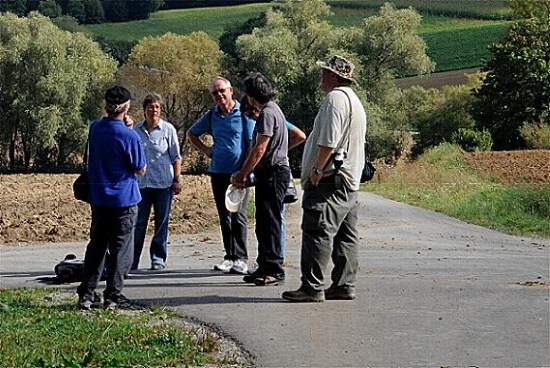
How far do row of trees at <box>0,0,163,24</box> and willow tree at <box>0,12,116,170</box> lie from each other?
5.68 m

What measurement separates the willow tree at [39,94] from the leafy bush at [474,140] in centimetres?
1941

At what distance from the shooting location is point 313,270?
8742 mm

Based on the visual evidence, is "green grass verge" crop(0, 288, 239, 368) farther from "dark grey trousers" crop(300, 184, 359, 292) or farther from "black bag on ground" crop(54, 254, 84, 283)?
"black bag on ground" crop(54, 254, 84, 283)

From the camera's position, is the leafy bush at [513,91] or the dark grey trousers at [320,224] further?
the leafy bush at [513,91]

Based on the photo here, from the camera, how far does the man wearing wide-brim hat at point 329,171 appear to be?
8672 mm

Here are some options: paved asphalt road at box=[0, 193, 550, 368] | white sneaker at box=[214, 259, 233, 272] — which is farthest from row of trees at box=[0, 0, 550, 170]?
white sneaker at box=[214, 259, 233, 272]

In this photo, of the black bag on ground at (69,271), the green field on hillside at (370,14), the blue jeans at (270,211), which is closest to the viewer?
the blue jeans at (270,211)

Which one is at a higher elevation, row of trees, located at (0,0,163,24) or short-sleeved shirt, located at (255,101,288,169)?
short-sleeved shirt, located at (255,101,288,169)

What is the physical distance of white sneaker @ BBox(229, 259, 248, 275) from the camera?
10734 millimetres

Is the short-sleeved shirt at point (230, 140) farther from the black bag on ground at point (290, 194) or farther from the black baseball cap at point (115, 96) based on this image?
the black baseball cap at point (115, 96)

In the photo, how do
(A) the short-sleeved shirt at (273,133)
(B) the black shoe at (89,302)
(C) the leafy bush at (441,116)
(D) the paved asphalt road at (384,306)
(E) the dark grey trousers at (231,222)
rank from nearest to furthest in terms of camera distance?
(D) the paved asphalt road at (384,306) → (B) the black shoe at (89,302) → (A) the short-sleeved shirt at (273,133) → (E) the dark grey trousers at (231,222) → (C) the leafy bush at (441,116)

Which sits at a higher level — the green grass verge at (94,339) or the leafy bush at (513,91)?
the green grass verge at (94,339)

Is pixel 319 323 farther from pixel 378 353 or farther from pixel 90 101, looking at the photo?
pixel 90 101

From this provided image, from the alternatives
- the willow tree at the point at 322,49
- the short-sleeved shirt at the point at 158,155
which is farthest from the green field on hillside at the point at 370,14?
the short-sleeved shirt at the point at 158,155
